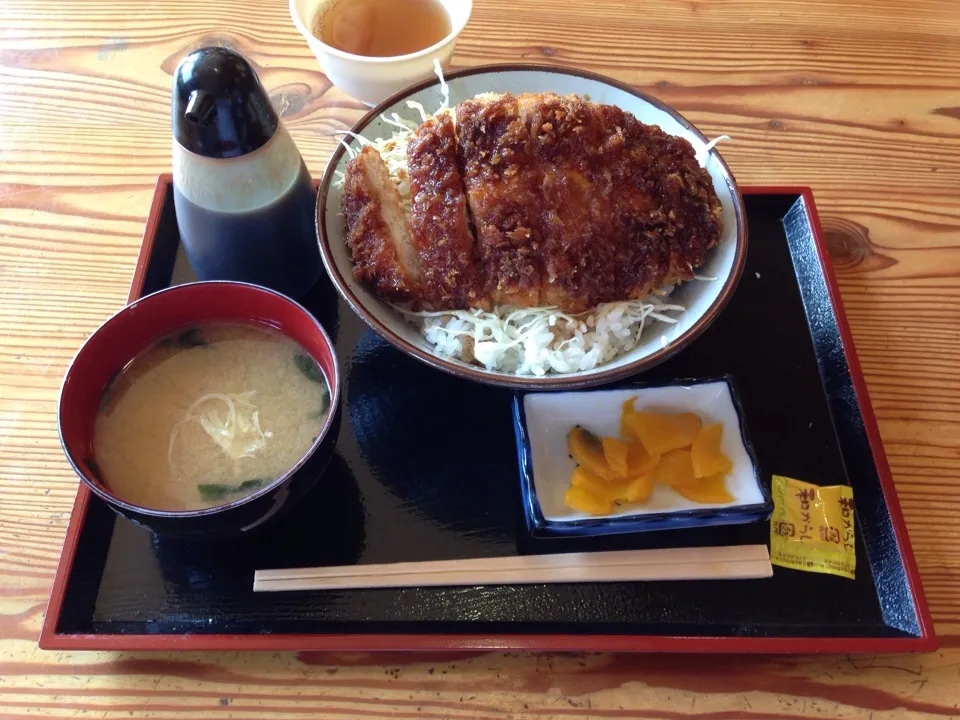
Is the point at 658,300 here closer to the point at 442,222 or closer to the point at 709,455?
the point at 709,455

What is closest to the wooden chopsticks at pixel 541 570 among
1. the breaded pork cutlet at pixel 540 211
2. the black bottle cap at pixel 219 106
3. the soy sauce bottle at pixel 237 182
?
the breaded pork cutlet at pixel 540 211

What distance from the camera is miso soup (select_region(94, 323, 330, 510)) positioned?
4.68 ft

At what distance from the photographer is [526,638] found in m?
1.39

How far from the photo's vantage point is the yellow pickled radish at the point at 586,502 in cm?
148

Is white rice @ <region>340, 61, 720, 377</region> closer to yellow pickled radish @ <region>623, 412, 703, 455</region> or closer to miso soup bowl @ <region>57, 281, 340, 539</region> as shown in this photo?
yellow pickled radish @ <region>623, 412, 703, 455</region>

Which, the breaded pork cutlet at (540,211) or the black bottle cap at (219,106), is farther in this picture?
the breaded pork cutlet at (540,211)

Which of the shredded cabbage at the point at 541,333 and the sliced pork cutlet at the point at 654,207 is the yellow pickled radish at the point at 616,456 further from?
the sliced pork cutlet at the point at 654,207

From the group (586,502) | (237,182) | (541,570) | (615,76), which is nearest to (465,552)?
(541,570)

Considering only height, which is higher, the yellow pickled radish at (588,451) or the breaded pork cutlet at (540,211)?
the breaded pork cutlet at (540,211)

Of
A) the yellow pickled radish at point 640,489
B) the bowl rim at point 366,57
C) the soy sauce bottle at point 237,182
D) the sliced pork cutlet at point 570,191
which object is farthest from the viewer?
the bowl rim at point 366,57

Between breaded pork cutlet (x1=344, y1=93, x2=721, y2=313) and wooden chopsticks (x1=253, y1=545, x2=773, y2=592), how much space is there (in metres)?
0.61

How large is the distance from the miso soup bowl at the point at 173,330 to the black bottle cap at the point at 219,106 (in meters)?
0.31

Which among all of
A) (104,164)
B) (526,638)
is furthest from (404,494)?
(104,164)

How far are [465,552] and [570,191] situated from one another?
2.85 ft
